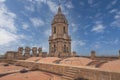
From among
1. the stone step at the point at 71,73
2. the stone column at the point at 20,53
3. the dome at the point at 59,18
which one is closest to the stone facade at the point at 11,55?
the stone column at the point at 20,53

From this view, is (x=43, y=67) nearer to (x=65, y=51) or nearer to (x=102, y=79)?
(x=102, y=79)

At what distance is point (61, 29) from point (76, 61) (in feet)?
67.2

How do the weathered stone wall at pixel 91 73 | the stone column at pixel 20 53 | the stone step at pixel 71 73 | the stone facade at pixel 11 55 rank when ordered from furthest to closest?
the stone column at pixel 20 53 → the stone facade at pixel 11 55 → the stone step at pixel 71 73 → the weathered stone wall at pixel 91 73

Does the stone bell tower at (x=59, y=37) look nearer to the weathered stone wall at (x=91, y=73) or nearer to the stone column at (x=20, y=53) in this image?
the stone column at (x=20, y=53)

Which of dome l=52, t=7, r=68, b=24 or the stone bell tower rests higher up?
dome l=52, t=7, r=68, b=24

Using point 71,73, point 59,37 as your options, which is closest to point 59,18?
point 59,37

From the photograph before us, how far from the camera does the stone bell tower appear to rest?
103 feet

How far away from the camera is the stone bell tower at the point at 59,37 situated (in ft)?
103

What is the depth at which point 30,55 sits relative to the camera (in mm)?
24688

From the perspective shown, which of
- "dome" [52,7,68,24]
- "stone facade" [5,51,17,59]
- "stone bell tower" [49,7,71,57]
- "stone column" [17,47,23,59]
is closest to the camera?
"stone facade" [5,51,17,59]

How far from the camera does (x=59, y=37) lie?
103 feet

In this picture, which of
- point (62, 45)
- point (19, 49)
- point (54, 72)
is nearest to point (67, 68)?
point (54, 72)

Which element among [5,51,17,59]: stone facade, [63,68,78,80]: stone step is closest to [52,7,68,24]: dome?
[5,51,17,59]: stone facade

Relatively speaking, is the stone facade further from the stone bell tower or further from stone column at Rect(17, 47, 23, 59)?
the stone bell tower
